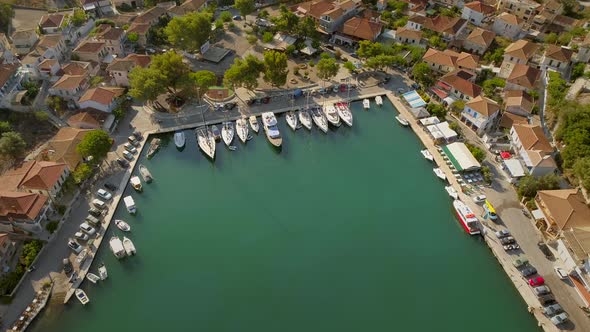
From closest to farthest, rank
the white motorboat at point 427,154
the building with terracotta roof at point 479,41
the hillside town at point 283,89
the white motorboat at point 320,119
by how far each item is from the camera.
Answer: the hillside town at point 283,89
the white motorboat at point 427,154
the white motorboat at point 320,119
the building with terracotta roof at point 479,41

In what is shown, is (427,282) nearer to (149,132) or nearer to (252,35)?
(149,132)

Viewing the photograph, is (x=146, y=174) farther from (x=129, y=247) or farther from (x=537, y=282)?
(x=537, y=282)

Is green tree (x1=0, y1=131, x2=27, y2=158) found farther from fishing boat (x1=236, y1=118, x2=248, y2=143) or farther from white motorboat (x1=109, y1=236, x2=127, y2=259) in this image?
fishing boat (x1=236, y1=118, x2=248, y2=143)

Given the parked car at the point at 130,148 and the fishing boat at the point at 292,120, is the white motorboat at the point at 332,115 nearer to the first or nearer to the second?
the fishing boat at the point at 292,120

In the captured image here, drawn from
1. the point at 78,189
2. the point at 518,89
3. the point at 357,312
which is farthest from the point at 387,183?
the point at 78,189

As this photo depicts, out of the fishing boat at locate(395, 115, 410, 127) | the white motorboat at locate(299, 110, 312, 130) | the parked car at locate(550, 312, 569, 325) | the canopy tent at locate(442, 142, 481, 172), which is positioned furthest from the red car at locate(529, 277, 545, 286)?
the white motorboat at locate(299, 110, 312, 130)

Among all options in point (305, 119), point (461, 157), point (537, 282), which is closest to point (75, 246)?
point (305, 119)

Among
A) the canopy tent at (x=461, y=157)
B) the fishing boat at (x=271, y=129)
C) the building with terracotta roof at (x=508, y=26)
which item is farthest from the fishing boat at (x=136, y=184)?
the building with terracotta roof at (x=508, y=26)
